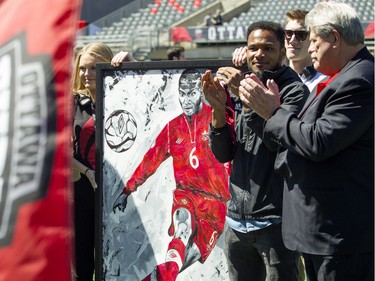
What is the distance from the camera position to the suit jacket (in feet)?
9.53

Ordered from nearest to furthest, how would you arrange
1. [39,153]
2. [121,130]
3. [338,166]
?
[39,153] → [338,166] → [121,130]

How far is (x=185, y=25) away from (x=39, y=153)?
28.4m

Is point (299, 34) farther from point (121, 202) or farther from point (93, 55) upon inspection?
point (121, 202)

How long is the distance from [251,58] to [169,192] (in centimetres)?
92

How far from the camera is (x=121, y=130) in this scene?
4328 millimetres

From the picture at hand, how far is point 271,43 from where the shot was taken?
3770 mm

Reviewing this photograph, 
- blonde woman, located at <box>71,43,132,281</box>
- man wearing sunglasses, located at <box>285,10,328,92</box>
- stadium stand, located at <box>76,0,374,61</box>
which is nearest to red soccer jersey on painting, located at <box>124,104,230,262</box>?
blonde woman, located at <box>71,43,132,281</box>

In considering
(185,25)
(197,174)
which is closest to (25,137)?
(197,174)

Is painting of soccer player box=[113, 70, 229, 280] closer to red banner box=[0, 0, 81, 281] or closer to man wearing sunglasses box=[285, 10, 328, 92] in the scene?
man wearing sunglasses box=[285, 10, 328, 92]

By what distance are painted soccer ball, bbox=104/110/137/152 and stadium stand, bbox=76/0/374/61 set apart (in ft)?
63.4

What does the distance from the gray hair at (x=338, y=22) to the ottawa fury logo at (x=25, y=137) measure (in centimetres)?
149

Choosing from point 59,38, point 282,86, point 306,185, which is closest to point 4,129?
point 59,38

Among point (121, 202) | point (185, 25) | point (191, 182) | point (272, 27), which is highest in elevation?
point (185, 25)

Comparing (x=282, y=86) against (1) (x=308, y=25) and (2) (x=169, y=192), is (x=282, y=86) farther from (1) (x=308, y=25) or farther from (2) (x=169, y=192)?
(2) (x=169, y=192)
